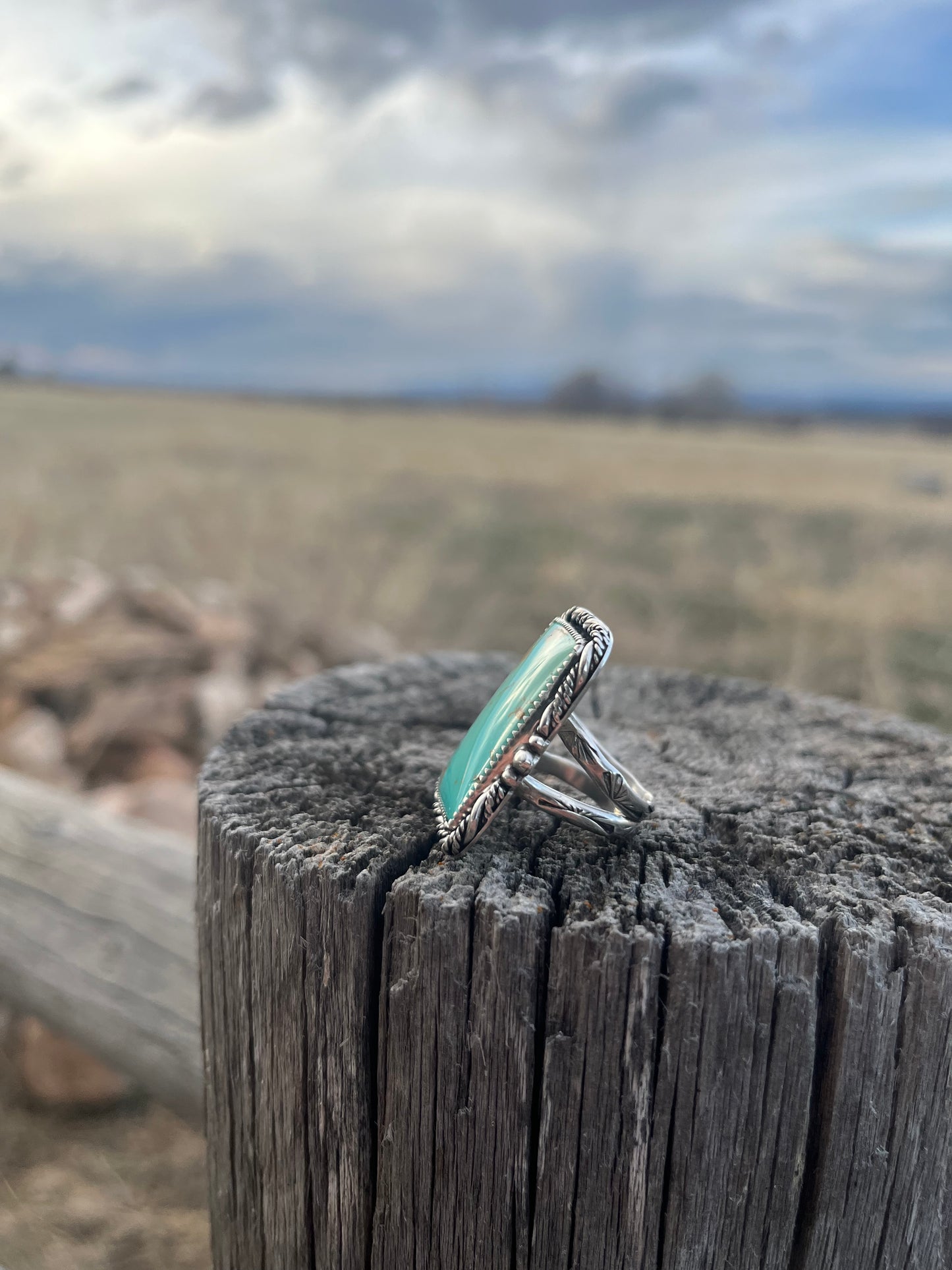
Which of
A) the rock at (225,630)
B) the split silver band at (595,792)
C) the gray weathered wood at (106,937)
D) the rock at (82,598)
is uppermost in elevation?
the split silver band at (595,792)

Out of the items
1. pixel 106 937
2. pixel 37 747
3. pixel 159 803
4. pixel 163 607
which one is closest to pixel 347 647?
pixel 163 607

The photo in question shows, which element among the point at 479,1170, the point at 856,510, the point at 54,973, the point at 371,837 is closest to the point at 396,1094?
the point at 479,1170

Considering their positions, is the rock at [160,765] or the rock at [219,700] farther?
the rock at [219,700]

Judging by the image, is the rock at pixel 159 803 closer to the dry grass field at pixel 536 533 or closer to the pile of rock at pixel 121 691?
the pile of rock at pixel 121 691

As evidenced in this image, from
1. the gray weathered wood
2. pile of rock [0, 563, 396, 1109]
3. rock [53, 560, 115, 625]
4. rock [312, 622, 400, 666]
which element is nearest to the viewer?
the gray weathered wood

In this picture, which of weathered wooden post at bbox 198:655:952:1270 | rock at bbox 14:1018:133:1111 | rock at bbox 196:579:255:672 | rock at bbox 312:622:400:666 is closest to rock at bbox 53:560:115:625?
rock at bbox 196:579:255:672

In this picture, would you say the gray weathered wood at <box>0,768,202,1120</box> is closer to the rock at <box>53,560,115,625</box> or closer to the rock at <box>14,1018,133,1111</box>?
the rock at <box>14,1018,133,1111</box>

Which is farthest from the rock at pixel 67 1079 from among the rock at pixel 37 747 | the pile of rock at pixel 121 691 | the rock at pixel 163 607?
the rock at pixel 163 607

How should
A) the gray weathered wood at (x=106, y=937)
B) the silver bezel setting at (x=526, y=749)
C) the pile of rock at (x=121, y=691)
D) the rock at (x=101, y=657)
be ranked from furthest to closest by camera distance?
1. the rock at (x=101, y=657)
2. the pile of rock at (x=121, y=691)
3. the gray weathered wood at (x=106, y=937)
4. the silver bezel setting at (x=526, y=749)
